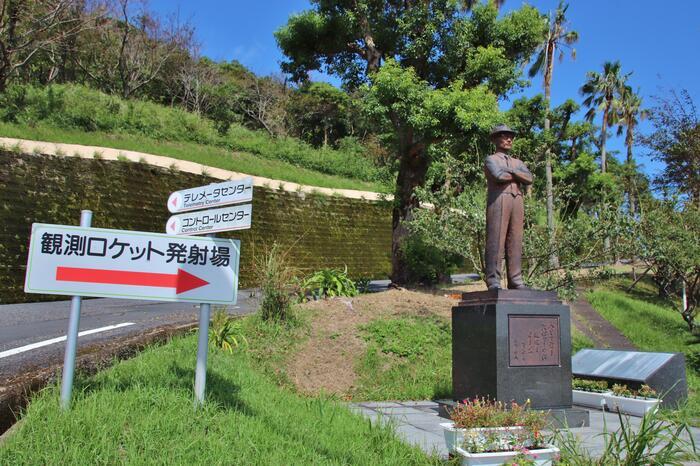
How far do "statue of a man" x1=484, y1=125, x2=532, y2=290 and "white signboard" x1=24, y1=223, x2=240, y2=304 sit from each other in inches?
111

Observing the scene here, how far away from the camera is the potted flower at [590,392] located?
270 inches

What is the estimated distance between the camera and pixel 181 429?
12.5 feet

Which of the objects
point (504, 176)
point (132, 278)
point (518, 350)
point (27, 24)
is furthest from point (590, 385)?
point (27, 24)

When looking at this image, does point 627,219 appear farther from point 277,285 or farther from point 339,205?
point 339,205

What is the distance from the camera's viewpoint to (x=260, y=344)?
310 inches

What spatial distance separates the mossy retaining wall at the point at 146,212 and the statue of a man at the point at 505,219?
6413mm

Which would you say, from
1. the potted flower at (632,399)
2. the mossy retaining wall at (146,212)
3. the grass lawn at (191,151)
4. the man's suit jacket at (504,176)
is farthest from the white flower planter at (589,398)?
the grass lawn at (191,151)

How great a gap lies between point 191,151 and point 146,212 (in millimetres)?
6211

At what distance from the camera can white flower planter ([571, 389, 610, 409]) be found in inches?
269

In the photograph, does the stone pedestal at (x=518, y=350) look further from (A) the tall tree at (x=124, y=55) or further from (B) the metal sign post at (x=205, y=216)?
(A) the tall tree at (x=124, y=55)

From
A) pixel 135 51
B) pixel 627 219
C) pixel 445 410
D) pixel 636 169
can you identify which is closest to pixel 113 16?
pixel 135 51

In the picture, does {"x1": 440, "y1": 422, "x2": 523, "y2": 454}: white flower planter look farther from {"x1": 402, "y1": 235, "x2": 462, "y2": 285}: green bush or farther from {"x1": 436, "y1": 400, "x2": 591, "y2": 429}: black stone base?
{"x1": 402, "y1": 235, "x2": 462, "y2": 285}: green bush

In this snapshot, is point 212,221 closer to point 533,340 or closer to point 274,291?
point 533,340

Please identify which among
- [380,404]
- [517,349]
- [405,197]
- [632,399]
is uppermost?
[405,197]
